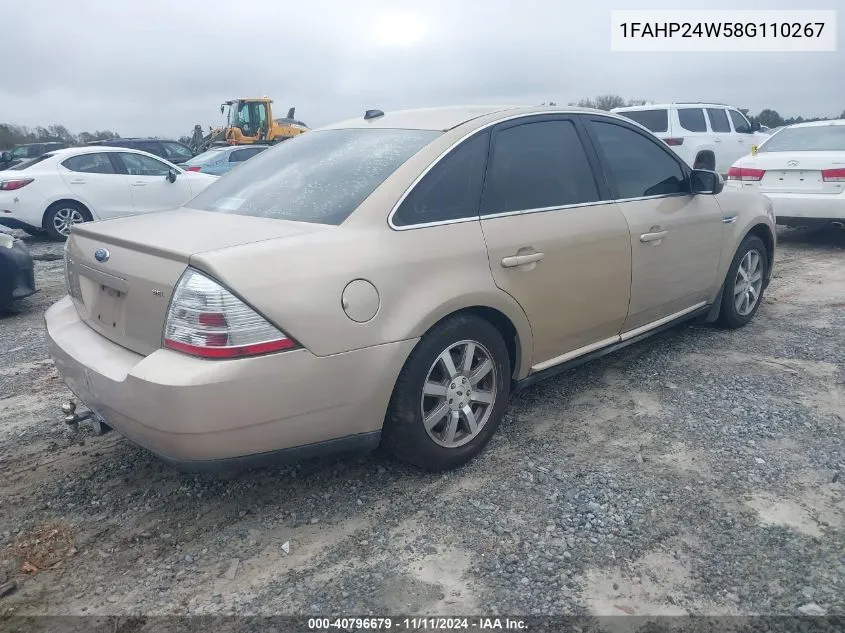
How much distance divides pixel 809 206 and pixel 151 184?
30.5 feet

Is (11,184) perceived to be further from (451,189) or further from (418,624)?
(418,624)

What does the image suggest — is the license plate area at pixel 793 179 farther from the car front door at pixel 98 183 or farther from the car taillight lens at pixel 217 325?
the car front door at pixel 98 183

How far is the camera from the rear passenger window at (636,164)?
396 cm

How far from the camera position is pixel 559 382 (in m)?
4.27

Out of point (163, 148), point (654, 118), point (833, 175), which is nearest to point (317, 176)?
point (833, 175)

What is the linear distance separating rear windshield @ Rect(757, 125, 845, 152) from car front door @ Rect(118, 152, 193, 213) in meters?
8.51

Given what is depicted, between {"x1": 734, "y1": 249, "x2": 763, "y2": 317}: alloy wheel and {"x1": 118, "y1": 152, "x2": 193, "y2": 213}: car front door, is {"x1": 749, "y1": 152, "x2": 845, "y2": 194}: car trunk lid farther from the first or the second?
{"x1": 118, "y1": 152, "x2": 193, "y2": 213}: car front door

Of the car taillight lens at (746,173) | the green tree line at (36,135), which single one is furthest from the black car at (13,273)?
the green tree line at (36,135)

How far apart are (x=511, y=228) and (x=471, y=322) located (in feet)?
1.75

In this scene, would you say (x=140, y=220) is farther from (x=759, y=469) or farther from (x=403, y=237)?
(x=759, y=469)

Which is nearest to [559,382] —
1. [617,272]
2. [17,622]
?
[617,272]

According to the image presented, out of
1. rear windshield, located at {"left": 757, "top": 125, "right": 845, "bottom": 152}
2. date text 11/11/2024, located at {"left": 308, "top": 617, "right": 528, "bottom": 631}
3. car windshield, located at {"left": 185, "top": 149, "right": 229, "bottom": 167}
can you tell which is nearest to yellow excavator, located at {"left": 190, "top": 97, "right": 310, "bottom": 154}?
car windshield, located at {"left": 185, "top": 149, "right": 229, "bottom": 167}

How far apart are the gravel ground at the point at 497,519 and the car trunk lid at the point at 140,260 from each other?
79 centimetres

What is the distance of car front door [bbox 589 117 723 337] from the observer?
395 cm
